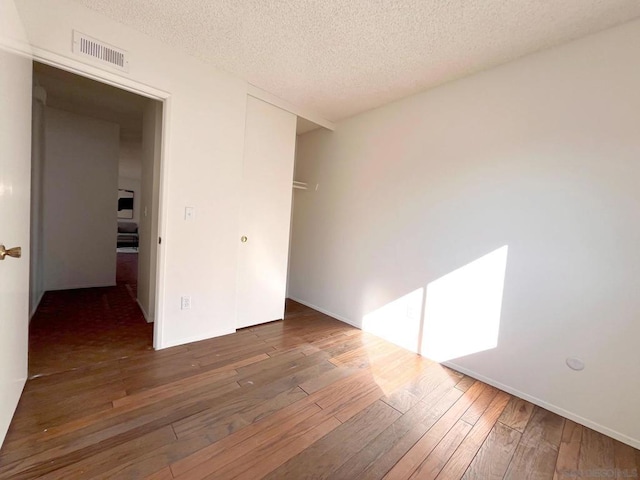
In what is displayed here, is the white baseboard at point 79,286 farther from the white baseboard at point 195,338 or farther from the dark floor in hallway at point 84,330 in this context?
the white baseboard at point 195,338

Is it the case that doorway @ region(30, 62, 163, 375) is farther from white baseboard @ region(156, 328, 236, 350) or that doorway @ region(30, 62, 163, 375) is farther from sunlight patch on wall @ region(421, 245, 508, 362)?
sunlight patch on wall @ region(421, 245, 508, 362)

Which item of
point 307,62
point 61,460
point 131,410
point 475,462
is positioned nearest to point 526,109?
point 307,62

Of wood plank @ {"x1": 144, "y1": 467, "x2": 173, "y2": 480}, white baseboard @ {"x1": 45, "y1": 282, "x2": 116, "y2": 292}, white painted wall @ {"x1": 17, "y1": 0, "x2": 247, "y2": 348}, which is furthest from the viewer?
white baseboard @ {"x1": 45, "y1": 282, "x2": 116, "y2": 292}

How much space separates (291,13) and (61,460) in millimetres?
2699

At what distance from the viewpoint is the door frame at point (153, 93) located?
1.70m

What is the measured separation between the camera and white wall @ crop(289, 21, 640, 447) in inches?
63.8

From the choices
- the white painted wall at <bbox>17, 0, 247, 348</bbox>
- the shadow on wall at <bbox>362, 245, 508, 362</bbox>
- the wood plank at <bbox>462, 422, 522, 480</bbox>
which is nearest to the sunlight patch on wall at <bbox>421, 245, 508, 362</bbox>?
the shadow on wall at <bbox>362, 245, 508, 362</bbox>

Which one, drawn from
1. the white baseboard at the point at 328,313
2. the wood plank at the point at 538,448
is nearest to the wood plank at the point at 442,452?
the wood plank at the point at 538,448

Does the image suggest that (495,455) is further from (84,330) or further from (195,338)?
(84,330)

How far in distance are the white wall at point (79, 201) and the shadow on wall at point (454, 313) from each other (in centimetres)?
417

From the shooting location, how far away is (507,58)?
78.7 inches

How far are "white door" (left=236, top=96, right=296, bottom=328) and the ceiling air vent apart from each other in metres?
1.03

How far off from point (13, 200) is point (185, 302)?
1328 millimetres

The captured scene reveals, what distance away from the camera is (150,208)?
2.96 metres
